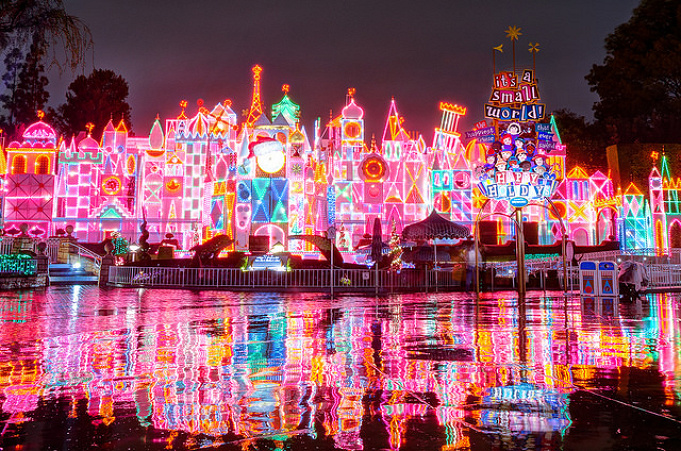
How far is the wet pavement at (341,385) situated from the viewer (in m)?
4.30

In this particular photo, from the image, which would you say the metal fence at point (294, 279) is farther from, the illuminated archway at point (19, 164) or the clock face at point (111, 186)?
the illuminated archway at point (19, 164)

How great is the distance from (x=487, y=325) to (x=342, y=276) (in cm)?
1474

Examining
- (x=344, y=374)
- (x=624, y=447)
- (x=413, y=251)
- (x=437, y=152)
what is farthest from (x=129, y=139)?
(x=624, y=447)

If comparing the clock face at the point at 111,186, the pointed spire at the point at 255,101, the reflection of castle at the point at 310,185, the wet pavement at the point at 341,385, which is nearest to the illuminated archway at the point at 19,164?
the reflection of castle at the point at 310,185

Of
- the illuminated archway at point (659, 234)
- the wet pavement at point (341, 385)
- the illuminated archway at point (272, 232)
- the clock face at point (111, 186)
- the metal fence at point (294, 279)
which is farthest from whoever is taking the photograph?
the clock face at point (111, 186)

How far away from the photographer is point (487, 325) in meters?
11.4

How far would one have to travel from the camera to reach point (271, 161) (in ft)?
125

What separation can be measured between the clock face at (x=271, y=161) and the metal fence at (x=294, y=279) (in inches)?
518

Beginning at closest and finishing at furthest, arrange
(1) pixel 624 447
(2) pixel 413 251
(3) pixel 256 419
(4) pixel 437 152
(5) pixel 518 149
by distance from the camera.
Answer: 1. (1) pixel 624 447
2. (3) pixel 256 419
3. (5) pixel 518 149
4. (2) pixel 413 251
5. (4) pixel 437 152

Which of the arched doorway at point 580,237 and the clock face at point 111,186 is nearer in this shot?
the arched doorway at point 580,237

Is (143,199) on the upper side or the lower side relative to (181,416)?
upper

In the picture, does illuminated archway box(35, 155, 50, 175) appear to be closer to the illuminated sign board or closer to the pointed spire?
the pointed spire

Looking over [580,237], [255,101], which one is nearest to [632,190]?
[580,237]

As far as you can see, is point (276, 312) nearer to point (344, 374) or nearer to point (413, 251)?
point (344, 374)
